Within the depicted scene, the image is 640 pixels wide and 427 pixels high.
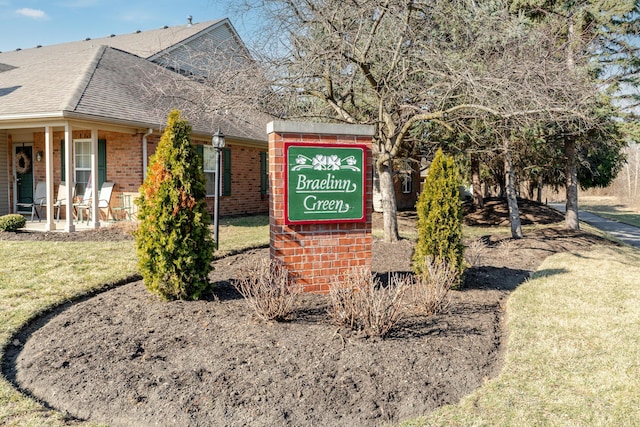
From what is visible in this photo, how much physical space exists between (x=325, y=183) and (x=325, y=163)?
0.76ft

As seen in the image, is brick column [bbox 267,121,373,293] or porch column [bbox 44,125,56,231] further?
porch column [bbox 44,125,56,231]

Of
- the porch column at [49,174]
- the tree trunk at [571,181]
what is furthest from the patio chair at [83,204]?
the tree trunk at [571,181]

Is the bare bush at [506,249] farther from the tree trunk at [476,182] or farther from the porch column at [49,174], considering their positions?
the porch column at [49,174]

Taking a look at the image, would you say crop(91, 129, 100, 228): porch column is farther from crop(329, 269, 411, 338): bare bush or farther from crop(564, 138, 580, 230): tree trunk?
crop(564, 138, 580, 230): tree trunk

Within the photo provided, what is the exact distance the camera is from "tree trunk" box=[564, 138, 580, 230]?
12.1 m

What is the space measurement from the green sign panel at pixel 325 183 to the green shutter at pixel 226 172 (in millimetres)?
9029

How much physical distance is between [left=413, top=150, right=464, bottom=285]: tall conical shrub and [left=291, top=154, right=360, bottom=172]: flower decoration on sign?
3.26 ft

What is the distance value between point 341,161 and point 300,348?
Result: 233 cm

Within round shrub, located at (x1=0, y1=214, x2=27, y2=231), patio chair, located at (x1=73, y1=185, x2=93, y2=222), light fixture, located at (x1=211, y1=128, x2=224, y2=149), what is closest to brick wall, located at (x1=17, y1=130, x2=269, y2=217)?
patio chair, located at (x1=73, y1=185, x2=93, y2=222)

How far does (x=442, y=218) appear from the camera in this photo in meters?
5.48

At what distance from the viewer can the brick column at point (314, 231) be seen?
4.98m

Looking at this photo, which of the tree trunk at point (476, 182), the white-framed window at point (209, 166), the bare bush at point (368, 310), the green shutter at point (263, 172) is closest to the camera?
the bare bush at point (368, 310)

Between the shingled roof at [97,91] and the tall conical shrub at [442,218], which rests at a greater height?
the shingled roof at [97,91]

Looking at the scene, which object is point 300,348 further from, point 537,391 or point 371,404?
point 537,391
